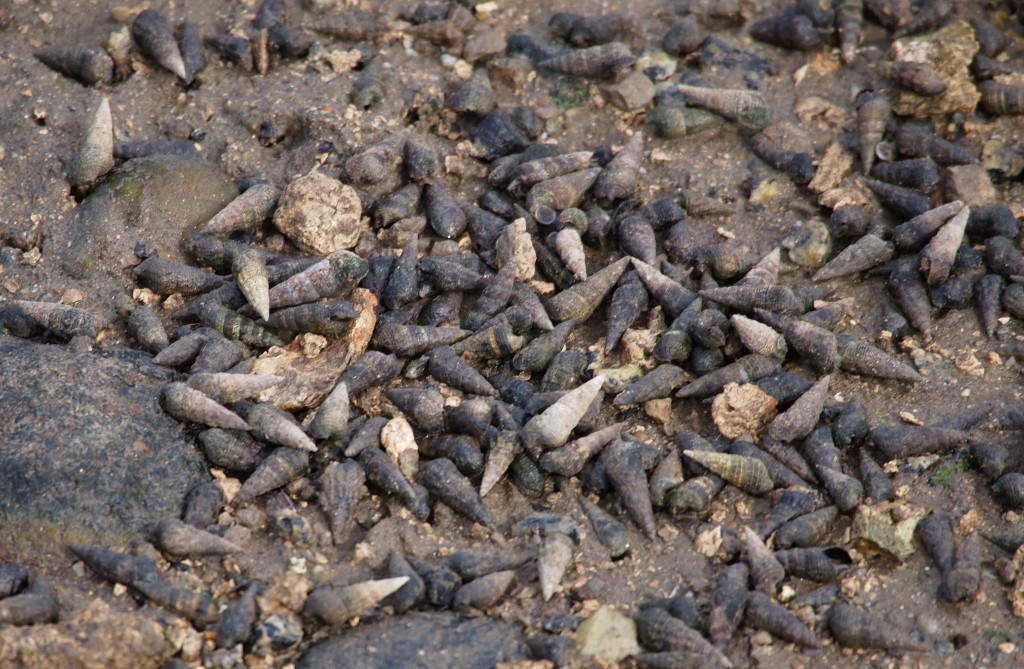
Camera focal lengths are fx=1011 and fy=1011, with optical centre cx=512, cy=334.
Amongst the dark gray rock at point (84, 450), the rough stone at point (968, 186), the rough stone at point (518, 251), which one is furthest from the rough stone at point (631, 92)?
the dark gray rock at point (84, 450)

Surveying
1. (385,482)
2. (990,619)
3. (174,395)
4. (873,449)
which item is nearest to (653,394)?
(873,449)

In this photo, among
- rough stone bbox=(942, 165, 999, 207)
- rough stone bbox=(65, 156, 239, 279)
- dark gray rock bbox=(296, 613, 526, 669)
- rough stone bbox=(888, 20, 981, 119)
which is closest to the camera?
dark gray rock bbox=(296, 613, 526, 669)

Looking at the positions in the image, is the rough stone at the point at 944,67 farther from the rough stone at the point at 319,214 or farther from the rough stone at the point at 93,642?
the rough stone at the point at 93,642

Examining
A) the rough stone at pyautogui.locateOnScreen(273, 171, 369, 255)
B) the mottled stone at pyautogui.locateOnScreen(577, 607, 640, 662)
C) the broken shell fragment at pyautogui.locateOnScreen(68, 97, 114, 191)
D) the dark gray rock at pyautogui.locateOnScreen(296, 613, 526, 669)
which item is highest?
the broken shell fragment at pyautogui.locateOnScreen(68, 97, 114, 191)

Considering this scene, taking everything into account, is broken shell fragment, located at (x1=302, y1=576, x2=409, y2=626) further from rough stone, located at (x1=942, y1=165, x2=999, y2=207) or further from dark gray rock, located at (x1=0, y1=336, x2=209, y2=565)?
rough stone, located at (x1=942, y1=165, x2=999, y2=207)

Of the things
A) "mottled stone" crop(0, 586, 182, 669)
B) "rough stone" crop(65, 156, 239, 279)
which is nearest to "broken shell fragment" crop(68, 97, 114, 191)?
"rough stone" crop(65, 156, 239, 279)

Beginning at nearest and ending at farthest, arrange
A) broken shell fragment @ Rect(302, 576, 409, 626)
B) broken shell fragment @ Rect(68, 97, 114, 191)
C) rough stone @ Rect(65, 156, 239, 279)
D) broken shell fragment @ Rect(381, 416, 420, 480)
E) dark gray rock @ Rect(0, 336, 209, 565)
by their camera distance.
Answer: broken shell fragment @ Rect(302, 576, 409, 626) → dark gray rock @ Rect(0, 336, 209, 565) → broken shell fragment @ Rect(381, 416, 420, 480) → rough stone @ Rect(65, 156, 239, 279) → broken shell fragment @ Rect(68, 97, 114, 191)
